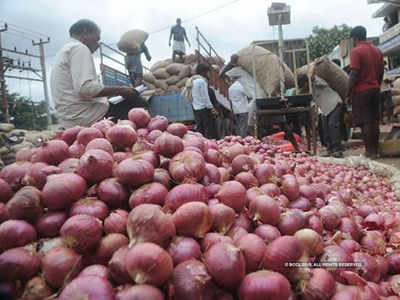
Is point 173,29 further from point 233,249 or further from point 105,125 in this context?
point 233,249

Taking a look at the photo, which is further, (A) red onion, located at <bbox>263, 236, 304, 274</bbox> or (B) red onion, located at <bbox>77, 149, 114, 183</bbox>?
(B) red onion, located at <bbox>77, 149, 114, 183</bbox>

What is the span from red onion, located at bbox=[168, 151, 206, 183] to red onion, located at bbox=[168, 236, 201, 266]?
0.98ft

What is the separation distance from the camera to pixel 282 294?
0.90m

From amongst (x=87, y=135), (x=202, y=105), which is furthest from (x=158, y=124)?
(x=202, y=105)

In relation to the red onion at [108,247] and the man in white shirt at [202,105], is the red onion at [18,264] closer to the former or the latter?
the red onion at [108,247]

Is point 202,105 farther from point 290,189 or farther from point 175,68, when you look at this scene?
point 290,189

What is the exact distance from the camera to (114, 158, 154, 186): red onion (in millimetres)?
1242

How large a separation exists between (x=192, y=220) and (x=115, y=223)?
25 centimetres

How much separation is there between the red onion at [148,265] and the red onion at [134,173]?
37cm

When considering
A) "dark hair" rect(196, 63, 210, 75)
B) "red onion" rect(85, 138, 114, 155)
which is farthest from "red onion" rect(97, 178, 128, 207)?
"dark hair" rect(196, 63, 210, 75)

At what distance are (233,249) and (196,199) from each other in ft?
0.93

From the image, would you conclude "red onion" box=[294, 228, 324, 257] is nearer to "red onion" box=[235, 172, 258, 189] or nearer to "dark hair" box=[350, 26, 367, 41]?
"red onion" box=[235, 172, 258, 189]

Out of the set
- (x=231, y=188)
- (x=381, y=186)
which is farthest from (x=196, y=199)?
(x=381, y=186)

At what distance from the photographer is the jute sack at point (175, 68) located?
996cm
